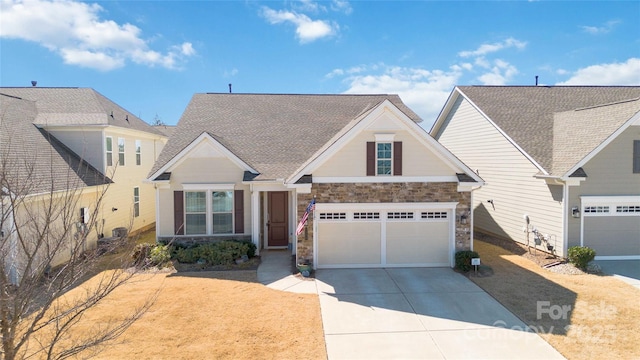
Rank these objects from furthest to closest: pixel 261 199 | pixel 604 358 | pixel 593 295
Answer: pixel 261 199
pixel 593 295
pixel 604 358

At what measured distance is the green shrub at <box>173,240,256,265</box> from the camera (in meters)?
13.1

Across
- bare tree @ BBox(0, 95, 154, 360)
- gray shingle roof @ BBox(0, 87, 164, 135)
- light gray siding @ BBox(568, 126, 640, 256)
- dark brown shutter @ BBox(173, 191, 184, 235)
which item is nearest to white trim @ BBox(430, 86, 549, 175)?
light gray siding @ BBox(568, 126, 640, 256)

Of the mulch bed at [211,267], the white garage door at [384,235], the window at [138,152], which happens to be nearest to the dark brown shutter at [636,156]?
the white garage door at [384,235]

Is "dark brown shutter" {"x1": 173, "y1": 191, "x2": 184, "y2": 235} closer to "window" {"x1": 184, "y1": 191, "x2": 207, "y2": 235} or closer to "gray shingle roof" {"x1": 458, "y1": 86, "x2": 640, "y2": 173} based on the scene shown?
"window" {"x1": 184, "y1": 191, "x2": 207, "y2": 235}

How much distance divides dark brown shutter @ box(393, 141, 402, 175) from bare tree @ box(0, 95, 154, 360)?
27.9ft

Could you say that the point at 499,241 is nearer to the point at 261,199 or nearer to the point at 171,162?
the point at 261,199

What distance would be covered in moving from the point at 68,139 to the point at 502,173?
1926 cm

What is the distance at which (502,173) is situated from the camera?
17.0 meters

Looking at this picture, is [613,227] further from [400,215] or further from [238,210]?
[238,210]

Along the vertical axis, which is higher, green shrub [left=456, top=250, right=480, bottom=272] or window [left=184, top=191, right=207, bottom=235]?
window [left=184, top=191, right=207, bottom=235]

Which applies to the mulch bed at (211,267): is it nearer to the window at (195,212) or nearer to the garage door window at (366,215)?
the window at (195,212)

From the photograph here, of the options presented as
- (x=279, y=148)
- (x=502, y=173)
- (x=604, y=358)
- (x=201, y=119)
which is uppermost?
(x=201, y=119)

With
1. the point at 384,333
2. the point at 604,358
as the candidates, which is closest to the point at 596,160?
the point at 604,358

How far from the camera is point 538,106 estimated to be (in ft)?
60.5
